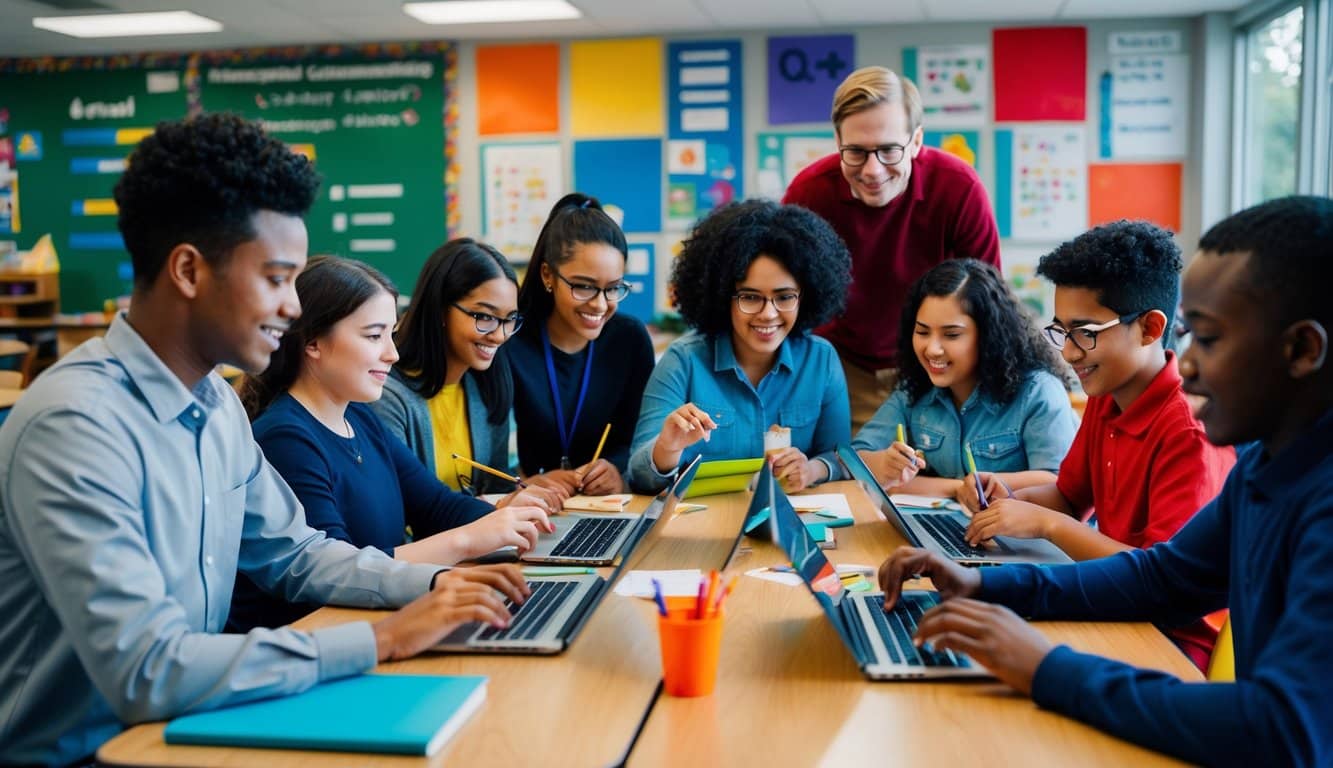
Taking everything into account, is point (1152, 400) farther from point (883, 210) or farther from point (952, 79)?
point (952, 79)

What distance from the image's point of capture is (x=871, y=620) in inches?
53.4

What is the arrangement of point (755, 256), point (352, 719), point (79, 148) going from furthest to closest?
point (79, 148) < point (755, 256) < point (352, 719)

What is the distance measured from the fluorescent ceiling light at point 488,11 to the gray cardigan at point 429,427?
3.27 metres

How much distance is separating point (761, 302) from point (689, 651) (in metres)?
1.42

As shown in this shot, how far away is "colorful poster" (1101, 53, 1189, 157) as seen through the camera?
Answer: 5.54m

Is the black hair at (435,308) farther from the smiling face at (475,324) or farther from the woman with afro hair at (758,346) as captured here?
the woman with afro hair at (758,346)

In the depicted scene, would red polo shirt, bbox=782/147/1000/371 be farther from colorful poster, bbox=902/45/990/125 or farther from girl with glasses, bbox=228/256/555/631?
colorful poster, bbox=902/45/990/125


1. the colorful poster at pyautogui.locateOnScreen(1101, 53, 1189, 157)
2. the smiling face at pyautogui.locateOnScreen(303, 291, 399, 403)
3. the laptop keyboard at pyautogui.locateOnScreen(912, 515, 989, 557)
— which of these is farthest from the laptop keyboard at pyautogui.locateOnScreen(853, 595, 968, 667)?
the colorful poster at pyautogui.locateOnScreen(1101, 53, 1189, 157)

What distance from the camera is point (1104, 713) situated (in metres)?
1.04

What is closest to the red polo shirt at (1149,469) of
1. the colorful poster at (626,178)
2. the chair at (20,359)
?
the colorful poster at (626,178)

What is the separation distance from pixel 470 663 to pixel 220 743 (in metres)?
0.29

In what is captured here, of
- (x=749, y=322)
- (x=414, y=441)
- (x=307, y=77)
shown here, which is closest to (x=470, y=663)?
(x=414, y=441)

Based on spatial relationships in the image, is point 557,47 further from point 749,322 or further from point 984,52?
point 749,322

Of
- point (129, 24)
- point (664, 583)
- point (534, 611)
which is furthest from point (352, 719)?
point (129, 24)
